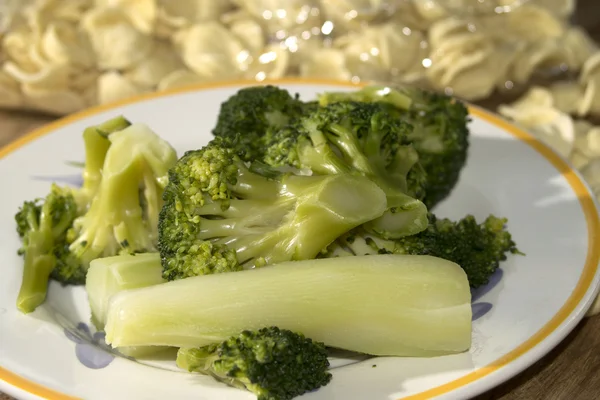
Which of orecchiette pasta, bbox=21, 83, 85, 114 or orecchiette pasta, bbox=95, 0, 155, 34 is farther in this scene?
orecchiette pasta, bbox=95, 0, 155, 34

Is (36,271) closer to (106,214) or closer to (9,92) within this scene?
(106,214)

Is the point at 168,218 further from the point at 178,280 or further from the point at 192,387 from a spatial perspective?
the point at 192,387

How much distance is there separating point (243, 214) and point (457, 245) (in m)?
0.55

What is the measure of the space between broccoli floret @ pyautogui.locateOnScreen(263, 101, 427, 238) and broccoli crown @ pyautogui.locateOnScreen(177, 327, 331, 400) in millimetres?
373

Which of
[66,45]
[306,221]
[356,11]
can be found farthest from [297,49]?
[306,221]

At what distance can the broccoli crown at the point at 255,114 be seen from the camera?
202cm

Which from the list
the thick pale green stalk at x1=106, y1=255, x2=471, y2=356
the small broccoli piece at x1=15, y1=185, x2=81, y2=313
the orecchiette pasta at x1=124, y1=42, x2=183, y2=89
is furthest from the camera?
the orecchiette pasta at x1=124, y1=42, x2=183, y2=89

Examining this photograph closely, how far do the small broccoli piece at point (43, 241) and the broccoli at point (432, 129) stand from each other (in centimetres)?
80

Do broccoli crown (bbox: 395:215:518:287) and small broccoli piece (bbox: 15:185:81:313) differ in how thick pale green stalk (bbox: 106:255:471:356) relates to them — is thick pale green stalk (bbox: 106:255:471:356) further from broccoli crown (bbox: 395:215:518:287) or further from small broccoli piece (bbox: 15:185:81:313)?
small broccoli piece (bbox: 15:185:81:313)

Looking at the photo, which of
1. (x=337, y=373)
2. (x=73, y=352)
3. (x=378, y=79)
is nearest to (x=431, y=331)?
(x=337, y=373)

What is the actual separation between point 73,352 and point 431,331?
796 mm

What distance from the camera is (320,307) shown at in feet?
5.01

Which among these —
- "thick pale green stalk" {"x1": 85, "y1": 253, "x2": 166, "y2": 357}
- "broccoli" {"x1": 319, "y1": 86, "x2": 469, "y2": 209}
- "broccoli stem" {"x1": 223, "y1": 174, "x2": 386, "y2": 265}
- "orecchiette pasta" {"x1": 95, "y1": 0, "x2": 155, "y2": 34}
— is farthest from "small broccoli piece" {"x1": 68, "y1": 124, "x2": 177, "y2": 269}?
"orecchiette pasta" {"x1": 95, "y1": 0, "x2": 155, "y2": 34}

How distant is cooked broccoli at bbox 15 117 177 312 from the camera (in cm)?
193
